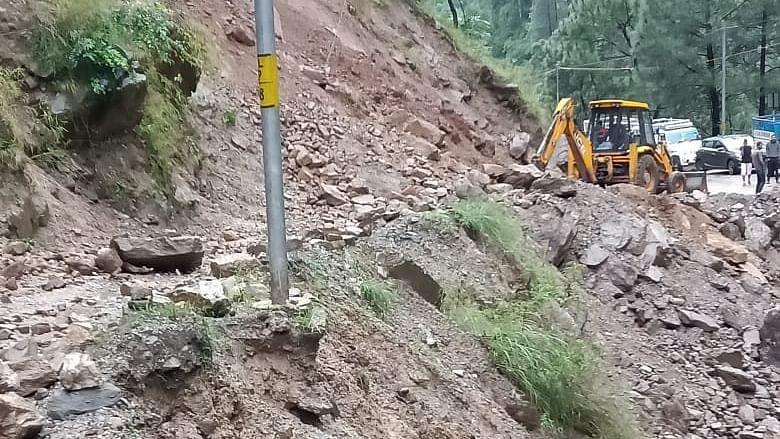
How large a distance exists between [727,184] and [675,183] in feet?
27.0

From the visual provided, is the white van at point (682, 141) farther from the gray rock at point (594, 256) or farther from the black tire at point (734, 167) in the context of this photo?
the gray rock at point (594, 256)

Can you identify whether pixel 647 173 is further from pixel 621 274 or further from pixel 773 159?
pixel 773 159

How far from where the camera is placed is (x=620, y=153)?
1394 cm

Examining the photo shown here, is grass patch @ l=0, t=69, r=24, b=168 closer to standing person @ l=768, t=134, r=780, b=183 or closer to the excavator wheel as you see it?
the excavator wheel

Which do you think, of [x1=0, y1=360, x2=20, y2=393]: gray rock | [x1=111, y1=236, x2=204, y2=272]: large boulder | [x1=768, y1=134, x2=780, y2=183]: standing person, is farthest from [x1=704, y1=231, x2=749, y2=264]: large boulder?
[x1=0, y1=360, x2=20, y2=393]: gray rock

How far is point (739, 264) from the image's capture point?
1039 cm

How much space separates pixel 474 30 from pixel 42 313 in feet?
50.5

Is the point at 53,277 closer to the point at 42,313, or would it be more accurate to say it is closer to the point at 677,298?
the point at 42,313

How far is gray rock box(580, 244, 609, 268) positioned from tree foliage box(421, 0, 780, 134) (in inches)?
899

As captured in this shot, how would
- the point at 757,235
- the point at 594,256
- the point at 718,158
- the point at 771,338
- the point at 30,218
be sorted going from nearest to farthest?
the point at 30,218 → the point at 771,338 → the point at 594,256 → the point at 757,235 → the point at 718,158

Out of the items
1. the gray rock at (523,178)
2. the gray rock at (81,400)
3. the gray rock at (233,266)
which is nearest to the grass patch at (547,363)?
the gray rock at (233,266)

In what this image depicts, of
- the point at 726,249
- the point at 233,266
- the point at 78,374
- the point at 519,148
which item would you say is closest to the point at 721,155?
the point at 519,148

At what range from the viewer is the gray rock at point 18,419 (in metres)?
2.76

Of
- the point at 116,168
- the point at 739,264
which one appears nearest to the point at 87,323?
the point at 116,168
